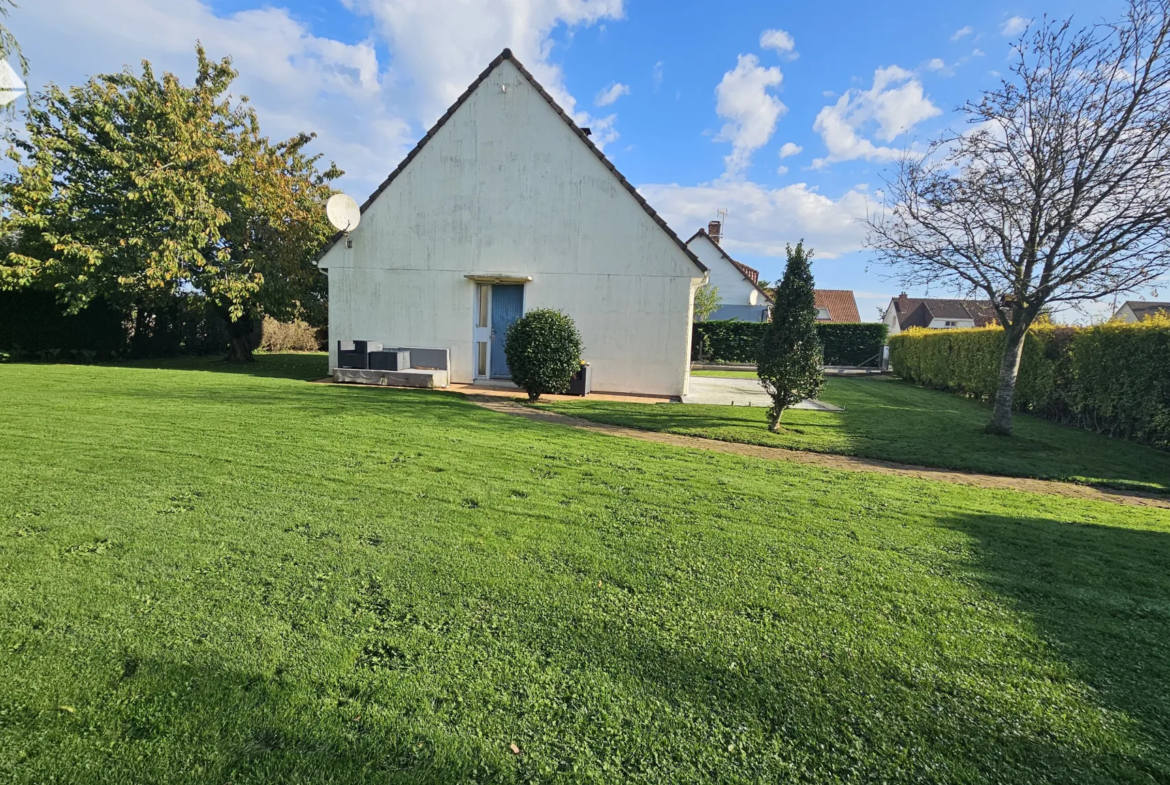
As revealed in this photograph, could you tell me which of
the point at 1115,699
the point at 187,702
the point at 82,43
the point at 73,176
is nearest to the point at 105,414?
the point at 82,43

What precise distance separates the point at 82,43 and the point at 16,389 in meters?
5.87

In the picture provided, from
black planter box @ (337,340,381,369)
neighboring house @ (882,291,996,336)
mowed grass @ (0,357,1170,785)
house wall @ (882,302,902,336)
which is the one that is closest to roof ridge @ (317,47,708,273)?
black planter box @ (337,340,381,369)

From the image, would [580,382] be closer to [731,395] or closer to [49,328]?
[731,395]

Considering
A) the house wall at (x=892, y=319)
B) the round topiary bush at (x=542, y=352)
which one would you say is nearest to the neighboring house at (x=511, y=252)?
the round topiary bush at (x=542, y=352)

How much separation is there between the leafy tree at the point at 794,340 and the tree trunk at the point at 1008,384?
3.93 m

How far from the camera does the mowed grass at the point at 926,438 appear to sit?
807 cm

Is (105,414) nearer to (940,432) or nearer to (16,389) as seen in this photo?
(16,389)

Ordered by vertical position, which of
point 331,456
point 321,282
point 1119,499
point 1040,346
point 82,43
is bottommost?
point 1119,499

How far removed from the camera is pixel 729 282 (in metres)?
40.6

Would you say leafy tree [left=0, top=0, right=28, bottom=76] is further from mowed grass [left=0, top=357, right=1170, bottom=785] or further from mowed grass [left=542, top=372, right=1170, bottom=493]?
mowed grass [left=542, top=372, right=1170, bottom=493]

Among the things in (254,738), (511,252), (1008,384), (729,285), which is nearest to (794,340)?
(1008,384)

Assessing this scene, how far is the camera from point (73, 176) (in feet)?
50.9

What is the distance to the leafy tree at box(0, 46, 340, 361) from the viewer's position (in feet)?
47.9

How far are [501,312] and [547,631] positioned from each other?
12381 mm
